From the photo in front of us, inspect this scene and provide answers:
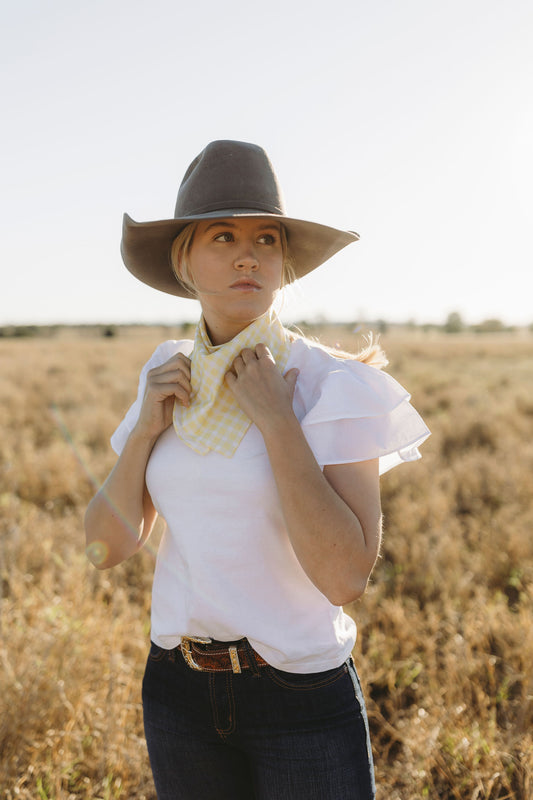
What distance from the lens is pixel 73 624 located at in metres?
3.27

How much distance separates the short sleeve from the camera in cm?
194

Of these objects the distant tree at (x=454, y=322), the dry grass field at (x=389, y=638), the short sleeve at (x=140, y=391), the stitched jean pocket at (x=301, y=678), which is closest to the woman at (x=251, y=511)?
the stitched jean pocket at (x=301, y=678)

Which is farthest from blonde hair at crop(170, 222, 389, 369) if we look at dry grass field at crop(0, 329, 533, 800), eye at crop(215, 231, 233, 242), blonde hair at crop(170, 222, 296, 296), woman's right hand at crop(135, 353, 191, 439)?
dry grass field at crop(0, 329, 533, 800)

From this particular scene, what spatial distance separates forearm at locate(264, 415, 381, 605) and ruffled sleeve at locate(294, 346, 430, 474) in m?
0.07

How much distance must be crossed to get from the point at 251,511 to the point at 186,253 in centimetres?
81

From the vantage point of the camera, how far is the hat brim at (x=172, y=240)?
5.71 ft

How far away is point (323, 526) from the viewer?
4.46 feet

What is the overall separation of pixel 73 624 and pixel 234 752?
6.40 feet

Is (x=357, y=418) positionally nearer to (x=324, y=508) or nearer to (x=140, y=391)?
(x=324, y=508)

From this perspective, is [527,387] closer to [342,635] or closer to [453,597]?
[453,597]

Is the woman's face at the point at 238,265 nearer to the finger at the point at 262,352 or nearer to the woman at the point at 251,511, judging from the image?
the woman at the point at 251,511

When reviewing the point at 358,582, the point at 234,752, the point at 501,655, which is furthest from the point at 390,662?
the point at 358,582

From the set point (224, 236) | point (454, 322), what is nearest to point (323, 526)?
point (224, 236)

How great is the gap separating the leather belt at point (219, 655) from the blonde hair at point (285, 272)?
81 centimetres
